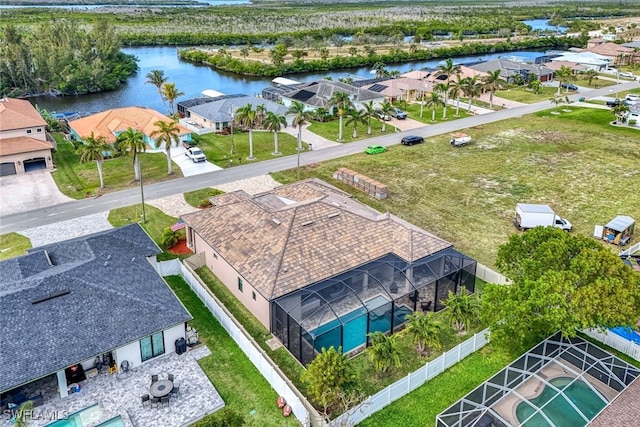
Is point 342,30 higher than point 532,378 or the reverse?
higher

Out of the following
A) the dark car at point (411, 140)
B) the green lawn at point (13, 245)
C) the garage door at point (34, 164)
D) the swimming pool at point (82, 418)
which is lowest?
the swimming pool at point (82, 418)

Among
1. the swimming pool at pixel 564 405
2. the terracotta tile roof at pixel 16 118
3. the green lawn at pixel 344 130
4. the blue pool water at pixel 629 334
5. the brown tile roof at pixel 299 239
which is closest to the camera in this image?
the swimming pool at pixel 564 405

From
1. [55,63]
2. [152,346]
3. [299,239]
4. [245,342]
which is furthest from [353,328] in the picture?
[55,63]

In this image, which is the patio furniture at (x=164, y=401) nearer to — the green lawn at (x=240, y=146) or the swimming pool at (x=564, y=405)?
the swimming pool at (x=564, y=405)

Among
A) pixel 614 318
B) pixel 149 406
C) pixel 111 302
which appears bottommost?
pixel 149 406

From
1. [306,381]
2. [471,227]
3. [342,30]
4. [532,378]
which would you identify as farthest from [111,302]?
[342,30]

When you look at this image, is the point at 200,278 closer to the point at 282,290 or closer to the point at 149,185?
the point at 282,290

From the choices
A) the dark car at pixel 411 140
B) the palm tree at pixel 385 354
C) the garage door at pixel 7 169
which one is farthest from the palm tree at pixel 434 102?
the palm tree at pixel 385 354
